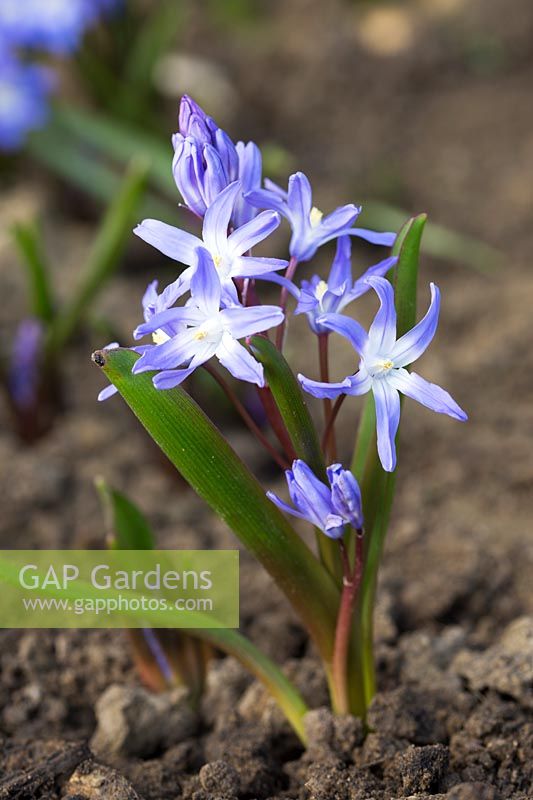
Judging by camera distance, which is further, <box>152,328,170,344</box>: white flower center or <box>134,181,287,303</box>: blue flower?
<box>152,328,170,344</box>: white flower center

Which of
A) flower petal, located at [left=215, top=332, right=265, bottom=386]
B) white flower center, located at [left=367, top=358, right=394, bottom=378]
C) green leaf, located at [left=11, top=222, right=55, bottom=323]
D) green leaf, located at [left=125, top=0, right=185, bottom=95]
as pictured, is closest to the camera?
flower petal, located at [left=215, top=332, right=265, bottom=386]

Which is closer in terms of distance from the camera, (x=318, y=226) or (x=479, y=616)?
(x=318, y=226)

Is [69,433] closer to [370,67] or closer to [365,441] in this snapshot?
[365,441]

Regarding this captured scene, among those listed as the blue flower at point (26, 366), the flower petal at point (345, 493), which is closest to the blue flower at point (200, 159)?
the flower petal at point (345, 493)

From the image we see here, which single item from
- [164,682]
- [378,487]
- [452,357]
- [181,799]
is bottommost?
[181,799]

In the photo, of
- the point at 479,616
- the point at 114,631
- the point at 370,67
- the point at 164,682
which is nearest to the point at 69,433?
the point at 114,631

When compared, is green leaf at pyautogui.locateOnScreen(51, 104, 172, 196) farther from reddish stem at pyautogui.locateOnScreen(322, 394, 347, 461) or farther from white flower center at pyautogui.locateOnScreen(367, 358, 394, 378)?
white flower center at pyautogui.locateOnScreen(367, 358, 394, 378)

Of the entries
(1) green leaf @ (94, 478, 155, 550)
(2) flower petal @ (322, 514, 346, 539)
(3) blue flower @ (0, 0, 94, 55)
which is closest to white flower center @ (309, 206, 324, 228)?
(2) flower petal @ (322, 514, 346, 539)

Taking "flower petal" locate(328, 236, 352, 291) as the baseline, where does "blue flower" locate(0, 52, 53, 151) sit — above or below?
above

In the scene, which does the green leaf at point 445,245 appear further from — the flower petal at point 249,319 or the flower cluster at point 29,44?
the flower petal at point 249,319
